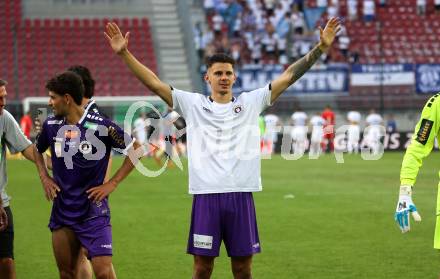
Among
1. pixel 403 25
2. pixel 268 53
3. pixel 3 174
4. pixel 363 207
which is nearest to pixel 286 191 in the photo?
pixel 363 207

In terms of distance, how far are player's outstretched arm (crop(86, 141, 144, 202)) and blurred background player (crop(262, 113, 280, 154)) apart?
2715 cm

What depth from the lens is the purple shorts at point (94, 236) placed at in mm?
7184

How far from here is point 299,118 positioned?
3619cm

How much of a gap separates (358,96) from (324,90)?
4.96 feet

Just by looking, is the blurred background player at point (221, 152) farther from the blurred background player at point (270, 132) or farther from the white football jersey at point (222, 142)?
the blurred background player at point (270, 132)

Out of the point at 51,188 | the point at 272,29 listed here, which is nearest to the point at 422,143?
the point at 51,188

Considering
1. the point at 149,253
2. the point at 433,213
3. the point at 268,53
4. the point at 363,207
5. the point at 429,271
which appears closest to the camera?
the point at 429,271

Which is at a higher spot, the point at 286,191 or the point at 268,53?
the point at 268,53

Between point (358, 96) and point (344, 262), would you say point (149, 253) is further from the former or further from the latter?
point (358, 96)

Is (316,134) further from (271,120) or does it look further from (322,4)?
(322,4)

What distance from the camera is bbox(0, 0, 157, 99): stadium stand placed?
38094mm

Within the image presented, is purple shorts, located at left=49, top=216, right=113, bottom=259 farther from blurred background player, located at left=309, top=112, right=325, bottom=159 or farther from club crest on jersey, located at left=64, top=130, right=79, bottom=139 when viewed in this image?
blurred background player, located at left=309, top=112, right=325, bottom=159

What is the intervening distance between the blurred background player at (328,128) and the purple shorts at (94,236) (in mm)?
26966

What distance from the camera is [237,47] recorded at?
128 feet
